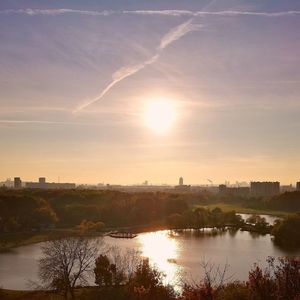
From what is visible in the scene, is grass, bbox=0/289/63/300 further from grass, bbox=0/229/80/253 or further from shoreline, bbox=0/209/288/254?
grass, bbox=0/229/80/253

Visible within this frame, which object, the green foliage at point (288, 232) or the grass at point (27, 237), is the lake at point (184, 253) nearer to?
the green foliage at point (288, 232)

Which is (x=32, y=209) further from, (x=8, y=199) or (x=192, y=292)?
(x=192, y=292)

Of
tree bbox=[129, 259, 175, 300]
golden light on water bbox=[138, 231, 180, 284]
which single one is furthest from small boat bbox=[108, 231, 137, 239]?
tree bbox=[129, 259, 175, 300]

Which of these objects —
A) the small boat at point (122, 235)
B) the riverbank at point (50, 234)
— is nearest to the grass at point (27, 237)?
the riverbank at point (50, 234)

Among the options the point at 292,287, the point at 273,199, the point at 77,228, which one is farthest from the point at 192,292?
the point at 273,199

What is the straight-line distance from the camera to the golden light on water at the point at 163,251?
34775mm

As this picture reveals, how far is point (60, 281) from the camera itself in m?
27.4

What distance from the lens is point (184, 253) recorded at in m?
44.0

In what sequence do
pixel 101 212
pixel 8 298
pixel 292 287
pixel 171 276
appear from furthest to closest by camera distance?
pixel 101 212, pixel 171 276, pixel 8 298, pixel 292 287

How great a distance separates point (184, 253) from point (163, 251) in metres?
2.30

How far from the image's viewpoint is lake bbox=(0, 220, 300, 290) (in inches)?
1350

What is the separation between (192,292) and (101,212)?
61912 millimetres

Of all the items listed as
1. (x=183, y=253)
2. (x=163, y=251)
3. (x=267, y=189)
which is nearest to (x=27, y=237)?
(x=163, y=251)

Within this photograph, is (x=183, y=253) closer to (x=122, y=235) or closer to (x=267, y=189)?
(x=122, y=235)
